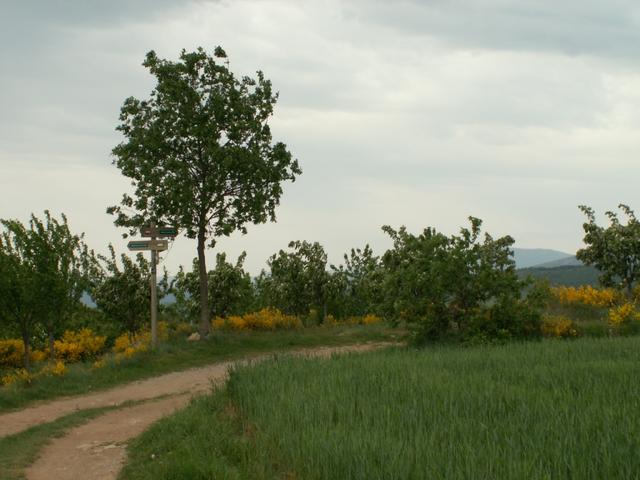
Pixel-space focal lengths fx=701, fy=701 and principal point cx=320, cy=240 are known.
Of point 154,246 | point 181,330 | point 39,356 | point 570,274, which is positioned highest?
point 154,246

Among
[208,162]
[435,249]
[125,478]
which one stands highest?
[208,162]

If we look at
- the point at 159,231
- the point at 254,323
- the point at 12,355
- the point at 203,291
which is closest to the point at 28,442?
the point at 159,231

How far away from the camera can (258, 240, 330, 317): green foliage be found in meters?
30.1

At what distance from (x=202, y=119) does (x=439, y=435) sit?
1637cm

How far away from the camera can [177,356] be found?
19.6 metres

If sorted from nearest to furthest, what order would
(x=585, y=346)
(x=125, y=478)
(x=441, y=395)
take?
1. (x=125, y=478)
2. (x=441, y=395)
3. (x=585, y=346)

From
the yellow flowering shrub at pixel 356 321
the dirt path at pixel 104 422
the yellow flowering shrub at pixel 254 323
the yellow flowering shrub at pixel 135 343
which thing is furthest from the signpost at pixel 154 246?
the yellow flowering shrub at pixel 356 321

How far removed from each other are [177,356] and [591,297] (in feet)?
49.4

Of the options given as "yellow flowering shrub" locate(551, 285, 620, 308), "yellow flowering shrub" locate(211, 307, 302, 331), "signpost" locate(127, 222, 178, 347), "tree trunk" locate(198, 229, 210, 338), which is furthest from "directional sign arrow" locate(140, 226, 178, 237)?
"yellow flowering shrub" locate(551, 285, 620, 308)

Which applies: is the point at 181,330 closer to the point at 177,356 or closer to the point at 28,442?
the point at 177,356

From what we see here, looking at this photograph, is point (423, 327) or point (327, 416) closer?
point (327, 416)

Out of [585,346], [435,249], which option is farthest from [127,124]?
[585,346]

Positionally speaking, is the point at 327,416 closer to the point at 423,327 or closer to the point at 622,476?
the point at 622,476

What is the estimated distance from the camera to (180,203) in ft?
68.3
